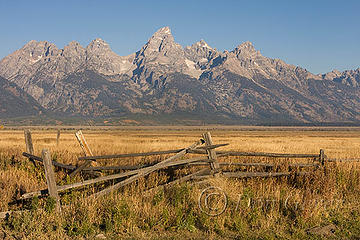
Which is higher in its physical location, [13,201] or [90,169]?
[90,169]

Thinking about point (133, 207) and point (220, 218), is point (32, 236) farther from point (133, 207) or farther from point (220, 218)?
point (220, 218)

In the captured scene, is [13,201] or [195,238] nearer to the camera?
[195,238]

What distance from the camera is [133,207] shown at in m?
8.08

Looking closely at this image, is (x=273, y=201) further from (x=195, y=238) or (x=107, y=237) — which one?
(x=107, y=237)

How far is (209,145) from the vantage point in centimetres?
1096

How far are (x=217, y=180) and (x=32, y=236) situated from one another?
5.04 meters

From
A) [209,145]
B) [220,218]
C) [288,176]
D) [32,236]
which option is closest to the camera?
[32,236]

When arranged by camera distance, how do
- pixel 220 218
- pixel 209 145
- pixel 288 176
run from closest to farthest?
1. pixel 220 218
2. pixel 209 145
3. pixel 288 176

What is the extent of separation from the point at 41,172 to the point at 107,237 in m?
5.41

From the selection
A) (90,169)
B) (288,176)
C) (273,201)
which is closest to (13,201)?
(90,169)

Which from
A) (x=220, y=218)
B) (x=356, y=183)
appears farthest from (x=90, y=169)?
(x=356, y=183)

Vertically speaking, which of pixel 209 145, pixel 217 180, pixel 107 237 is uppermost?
pixel 209 145

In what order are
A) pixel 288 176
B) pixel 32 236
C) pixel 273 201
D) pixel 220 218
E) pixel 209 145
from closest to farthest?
pixel 32 236, pixel 220 218, pixel 273 201, pixel 209 145, pixel 288 176

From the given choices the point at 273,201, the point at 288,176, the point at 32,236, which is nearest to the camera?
the point at 32,236
